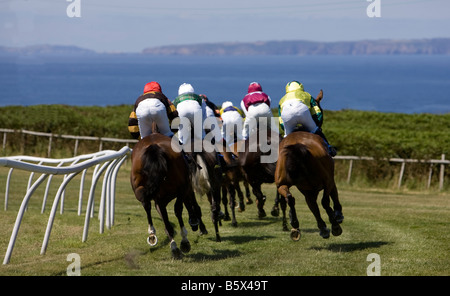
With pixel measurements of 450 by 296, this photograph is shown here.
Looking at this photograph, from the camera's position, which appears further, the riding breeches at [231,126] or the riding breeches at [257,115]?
the riding breeches at [231,126]

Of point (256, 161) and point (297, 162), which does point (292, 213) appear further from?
point (256, 161)

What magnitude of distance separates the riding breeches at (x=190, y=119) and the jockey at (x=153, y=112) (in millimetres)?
526

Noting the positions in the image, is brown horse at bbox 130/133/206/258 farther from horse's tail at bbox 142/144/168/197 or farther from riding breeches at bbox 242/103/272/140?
riding breeches at bbox 242/103/272/140

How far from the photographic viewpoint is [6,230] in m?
10.6

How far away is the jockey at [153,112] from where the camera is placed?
907 centimetres

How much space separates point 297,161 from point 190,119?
1962 millimetres

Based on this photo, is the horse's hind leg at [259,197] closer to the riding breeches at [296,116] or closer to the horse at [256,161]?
the horse at [256,161]

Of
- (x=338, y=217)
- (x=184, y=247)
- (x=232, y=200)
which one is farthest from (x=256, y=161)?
(x=184, y=247)

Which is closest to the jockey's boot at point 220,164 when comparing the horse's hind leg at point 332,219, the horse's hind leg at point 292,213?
the horse's hind leg at point 292,213

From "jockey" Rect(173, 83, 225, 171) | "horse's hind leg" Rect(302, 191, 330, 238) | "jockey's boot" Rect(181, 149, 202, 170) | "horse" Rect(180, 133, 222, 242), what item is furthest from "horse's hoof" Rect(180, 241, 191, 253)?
"jockey" Rect(173, 83, 225, 171)

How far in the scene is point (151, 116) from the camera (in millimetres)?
9102

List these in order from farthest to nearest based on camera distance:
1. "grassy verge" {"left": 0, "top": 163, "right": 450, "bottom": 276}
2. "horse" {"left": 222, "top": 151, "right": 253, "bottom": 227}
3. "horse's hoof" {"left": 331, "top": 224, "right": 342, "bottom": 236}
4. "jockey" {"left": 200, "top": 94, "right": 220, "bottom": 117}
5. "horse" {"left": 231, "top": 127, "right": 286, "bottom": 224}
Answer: "horse" {"left": 222, "top": 151, "right": 253, "bottom": 227} < "jockey" {"left": 200, "top": 94, "right": 220, "bottom": 117} < "horse" {"left": 231, "top": 127, "right": 286, "bottom": 224} < "horse's hoof" {"left": 331, "top": 224, "right": 342, "bottom": 236} < "grassy verge" {"left": 0, "top": 163, "right": 450, "bottom": 276}

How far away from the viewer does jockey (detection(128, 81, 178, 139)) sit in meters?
9.07
